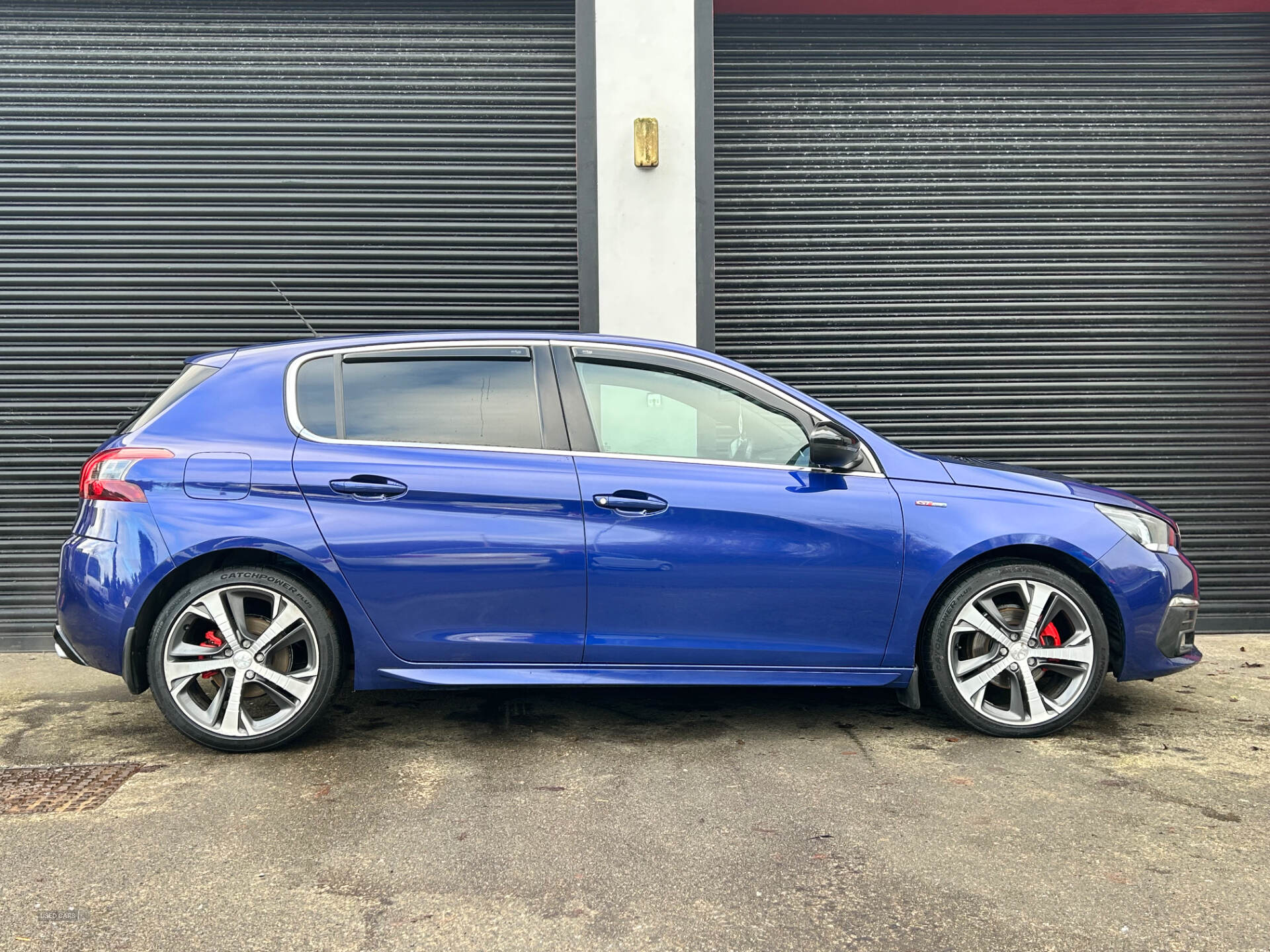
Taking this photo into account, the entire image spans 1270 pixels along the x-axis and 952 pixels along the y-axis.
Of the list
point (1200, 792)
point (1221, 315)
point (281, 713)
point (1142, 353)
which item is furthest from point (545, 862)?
point (1221, 315)

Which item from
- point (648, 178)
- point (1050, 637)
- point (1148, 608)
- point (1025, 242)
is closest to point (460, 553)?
point (1050, 637)

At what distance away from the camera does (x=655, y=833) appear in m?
3.13

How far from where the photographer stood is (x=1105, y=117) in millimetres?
6887

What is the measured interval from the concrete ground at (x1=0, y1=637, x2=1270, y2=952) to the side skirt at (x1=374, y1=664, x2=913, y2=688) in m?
0.28

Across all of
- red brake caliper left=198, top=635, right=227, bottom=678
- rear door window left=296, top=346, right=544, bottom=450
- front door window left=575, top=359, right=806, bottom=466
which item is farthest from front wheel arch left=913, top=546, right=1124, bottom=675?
red brake caliper left=198, top=635, right=227, bottom=678

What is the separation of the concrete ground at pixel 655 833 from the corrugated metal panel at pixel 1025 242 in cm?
262

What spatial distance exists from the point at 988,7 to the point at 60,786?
23.4 ft

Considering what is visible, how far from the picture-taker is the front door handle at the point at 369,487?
153 inches

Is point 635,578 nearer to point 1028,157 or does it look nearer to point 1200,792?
point 1200,792

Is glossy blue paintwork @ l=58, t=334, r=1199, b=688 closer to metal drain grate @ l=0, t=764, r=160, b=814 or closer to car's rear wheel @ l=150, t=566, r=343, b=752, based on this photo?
car's rear wheel @ l=150, t=566, r=343, b=752

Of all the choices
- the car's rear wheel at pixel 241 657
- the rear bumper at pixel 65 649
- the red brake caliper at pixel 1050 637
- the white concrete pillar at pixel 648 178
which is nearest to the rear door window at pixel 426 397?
the car's rear wheel at pixel 241 657

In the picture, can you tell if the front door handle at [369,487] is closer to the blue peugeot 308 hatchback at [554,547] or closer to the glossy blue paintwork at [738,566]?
the blue peugeot 308 hatchback at [554,547]

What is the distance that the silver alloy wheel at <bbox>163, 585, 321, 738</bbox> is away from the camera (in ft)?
12.7

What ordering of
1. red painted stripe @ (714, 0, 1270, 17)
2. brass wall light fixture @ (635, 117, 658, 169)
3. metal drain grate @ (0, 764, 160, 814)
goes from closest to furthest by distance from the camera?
metal drain grate @ (0, 764, 160, 814) < brass wall light fixture @ (635, 117, 658, 169) < red painted stripe @ (714, 0, 1270, 17)
